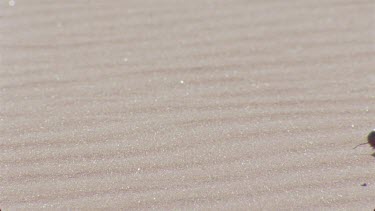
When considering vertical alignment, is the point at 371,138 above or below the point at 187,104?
below

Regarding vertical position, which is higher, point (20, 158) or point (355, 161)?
point (20, 158)

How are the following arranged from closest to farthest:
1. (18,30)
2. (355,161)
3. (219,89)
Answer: (355,161) < (219,89) < (18,30)

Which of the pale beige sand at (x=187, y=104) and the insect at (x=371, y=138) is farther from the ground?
the pale beige sand at (x=187, y=104)

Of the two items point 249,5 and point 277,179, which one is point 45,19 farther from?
point 277,179

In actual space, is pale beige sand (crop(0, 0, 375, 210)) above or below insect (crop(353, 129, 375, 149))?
above

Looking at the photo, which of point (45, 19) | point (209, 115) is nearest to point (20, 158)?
point (209, 115)

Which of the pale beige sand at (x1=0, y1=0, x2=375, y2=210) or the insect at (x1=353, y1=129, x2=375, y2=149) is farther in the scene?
the insect at (x1=353, y1=129, x2=375, y2=149)

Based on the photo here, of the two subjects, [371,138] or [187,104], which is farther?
[187,104]

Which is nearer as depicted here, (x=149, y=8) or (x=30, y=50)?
(x=30, y=50)
